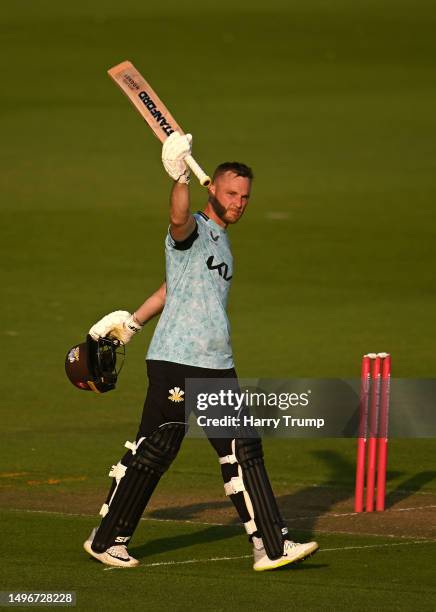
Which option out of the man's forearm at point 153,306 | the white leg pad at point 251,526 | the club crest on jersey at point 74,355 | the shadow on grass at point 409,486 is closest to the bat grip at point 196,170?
the man's forearm at point 153,306

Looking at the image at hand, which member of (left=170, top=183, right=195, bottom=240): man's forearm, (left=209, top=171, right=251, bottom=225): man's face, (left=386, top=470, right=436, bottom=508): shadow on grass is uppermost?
(left=209, top=171, right=251, bottom=225): man's face

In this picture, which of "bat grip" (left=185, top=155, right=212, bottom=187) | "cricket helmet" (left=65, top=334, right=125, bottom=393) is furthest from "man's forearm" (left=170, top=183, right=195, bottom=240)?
"cricket helmet" (left=65, top=334, right=125, bottom=393)

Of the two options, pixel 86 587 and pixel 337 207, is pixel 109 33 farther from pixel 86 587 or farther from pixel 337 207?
pixel 86 587

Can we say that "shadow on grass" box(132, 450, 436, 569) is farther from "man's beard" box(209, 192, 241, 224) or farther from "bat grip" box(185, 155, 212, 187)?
"bat grip" box(185, 155, 212, 187)

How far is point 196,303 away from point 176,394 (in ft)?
1.52

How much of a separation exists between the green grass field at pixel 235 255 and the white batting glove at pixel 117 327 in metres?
1.14

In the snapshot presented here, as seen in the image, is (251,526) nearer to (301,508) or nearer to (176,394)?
(176,394)

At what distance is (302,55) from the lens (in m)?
38.3

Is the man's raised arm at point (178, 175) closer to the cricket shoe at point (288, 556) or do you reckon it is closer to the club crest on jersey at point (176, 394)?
the club crest on jersey at point (176, 394)

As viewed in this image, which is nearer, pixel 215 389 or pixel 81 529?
pixel 215 389

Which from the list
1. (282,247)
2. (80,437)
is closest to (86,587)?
(80,437)

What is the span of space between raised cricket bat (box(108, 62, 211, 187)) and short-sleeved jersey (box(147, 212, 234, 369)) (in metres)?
0.56

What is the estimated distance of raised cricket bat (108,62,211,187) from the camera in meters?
8.53

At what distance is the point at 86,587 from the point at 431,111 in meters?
26.2
